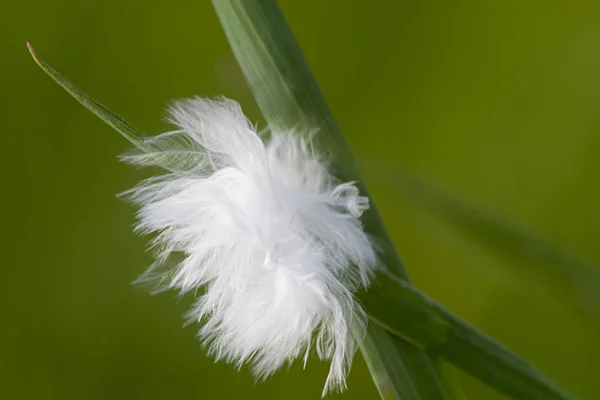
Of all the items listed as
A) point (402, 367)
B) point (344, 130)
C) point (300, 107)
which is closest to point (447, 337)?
point (402, 367)

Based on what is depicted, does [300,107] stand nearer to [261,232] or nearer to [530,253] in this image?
[261,232]

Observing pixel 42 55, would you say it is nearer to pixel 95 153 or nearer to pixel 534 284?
pixel 95 153

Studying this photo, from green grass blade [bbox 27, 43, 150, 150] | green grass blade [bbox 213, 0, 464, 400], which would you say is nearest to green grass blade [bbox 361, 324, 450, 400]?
green grass blade [bbox 213, 0, 464, 400]

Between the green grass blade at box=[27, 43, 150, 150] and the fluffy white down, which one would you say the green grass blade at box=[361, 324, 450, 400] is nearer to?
the fluffy white down

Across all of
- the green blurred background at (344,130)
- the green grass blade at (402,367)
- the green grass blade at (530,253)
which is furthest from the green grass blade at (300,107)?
the green blurred background at (344,130)

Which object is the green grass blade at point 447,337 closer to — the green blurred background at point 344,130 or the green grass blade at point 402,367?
the green grass blade at point 402,367

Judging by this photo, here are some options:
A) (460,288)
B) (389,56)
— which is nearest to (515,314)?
(460,288)
